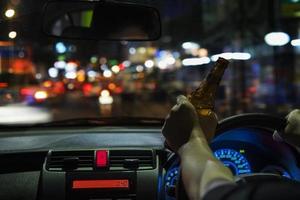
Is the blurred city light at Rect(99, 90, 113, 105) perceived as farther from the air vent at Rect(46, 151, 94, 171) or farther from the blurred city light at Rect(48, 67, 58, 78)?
the air vent at Rect(46, 151, 94, 171)

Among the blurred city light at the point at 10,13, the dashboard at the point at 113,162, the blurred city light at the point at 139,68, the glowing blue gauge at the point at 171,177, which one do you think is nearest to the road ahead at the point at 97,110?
the blurred city light at the point at 10,13

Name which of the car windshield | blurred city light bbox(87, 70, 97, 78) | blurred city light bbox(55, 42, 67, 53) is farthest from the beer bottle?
blurred city light bbox(87, 70, 97, 78)

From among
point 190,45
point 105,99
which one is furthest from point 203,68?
point 190,45

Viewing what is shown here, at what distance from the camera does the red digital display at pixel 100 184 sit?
3.51m

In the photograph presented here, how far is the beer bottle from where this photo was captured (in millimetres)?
2297

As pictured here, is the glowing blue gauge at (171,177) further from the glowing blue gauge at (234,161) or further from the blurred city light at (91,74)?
the blurred city light at (91,74)

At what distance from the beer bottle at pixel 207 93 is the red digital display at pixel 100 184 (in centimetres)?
133

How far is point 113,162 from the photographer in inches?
145

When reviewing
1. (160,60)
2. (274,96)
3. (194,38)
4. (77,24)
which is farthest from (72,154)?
(160,60)

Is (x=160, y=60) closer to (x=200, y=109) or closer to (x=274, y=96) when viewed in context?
(x=274, y=96)

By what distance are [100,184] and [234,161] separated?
786 millimetres

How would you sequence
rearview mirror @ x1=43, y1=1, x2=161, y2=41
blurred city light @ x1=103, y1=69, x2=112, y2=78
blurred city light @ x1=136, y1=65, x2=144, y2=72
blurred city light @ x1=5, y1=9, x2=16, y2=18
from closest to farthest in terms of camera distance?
rearview mirror @ x1=43, y1=1, x2=161, y2=41 → blurred city light @ x1=5, y1=9, x2=16, y2=18 → blurred city light @ x1=103, y1=69, x2=112, y2=78 → blurred city light @ x1=136, y1=65, x2=144, y2=72

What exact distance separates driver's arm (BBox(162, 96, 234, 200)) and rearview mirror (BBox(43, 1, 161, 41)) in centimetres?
187

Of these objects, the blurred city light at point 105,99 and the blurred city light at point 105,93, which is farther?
the blurred city light at point 105,93
